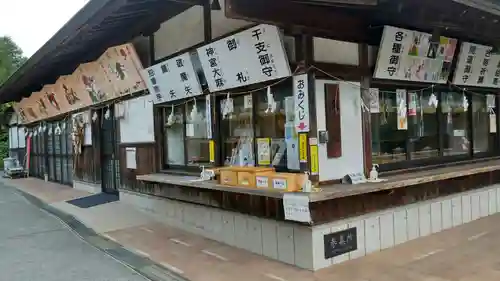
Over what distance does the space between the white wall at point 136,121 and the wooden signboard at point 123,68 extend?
288 millimetres

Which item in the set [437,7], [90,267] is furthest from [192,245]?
[437,7]

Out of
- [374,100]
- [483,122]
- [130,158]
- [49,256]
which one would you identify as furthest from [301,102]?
[130,158]

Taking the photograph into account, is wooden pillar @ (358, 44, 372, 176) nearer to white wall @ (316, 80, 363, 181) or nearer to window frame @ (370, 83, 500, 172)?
white wall @ (316, 80, 363, 181)

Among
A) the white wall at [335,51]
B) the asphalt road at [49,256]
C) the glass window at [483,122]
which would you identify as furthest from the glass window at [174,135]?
the glass window at [483,122]

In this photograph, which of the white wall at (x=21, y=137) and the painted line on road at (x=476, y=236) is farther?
the white wall at (x=21, y=137)

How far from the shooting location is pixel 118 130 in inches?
414

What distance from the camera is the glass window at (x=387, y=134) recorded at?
625 centimetres

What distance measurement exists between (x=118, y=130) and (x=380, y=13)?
7019mm

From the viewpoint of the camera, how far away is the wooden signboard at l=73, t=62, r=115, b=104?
398 inches

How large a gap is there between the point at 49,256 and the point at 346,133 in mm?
4543

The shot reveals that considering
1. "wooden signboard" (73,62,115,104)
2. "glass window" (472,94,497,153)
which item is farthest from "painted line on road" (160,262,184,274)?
"glass window" (472,94,497,153)

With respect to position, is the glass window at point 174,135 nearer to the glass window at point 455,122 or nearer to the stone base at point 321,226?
the stone base at point 321,226

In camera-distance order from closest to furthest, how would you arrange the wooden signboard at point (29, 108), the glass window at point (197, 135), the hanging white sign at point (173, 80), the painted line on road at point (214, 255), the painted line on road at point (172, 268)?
the painted line on road at point (172, 268), the painted line on road at point (214, 255), the hanging white sign at point (173, 80), the glass window at point (197, 135), the wooden signboard at point (29, 108)

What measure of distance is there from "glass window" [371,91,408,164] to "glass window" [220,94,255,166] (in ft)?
5.81
